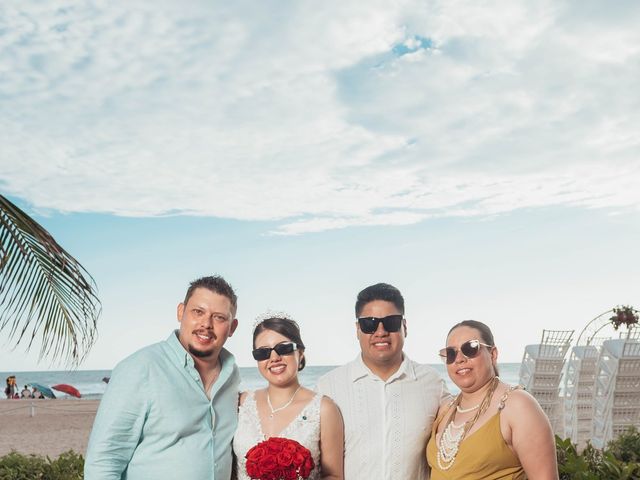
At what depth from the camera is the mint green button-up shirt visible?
3.82 meters

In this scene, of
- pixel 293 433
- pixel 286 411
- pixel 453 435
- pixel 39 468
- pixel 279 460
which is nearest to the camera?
pixel 279 460

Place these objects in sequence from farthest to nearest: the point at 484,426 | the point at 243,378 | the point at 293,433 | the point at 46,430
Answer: the point at 243,378 → the point at 46,430 → the point at 293,433 → the point at 484,426

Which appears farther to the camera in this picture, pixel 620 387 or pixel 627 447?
pixel 620 387

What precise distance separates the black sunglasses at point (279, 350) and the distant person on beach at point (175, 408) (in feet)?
0.83

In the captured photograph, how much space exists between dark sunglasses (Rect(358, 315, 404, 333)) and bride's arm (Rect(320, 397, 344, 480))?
507 millimetres

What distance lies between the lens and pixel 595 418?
14.0m

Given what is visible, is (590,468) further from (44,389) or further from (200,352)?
(44,389)

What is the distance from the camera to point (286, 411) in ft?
13.9

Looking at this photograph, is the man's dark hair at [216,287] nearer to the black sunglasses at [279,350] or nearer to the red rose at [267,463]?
the black sunglasses at [279,350]

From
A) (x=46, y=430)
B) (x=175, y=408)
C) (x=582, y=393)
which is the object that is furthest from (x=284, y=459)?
(x=46, y=430)

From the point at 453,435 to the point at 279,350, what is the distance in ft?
3.58

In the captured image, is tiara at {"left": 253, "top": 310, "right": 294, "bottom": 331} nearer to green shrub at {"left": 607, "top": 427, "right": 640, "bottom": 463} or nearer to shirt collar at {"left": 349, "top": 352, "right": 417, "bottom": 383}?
shirt collar at {"left": 349, "top": 352, "right": 417, "bottom": 383}

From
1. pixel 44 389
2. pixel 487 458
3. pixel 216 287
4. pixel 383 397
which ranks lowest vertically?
pixel 487 458

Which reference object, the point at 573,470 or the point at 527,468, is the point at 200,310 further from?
the point at 573,470
